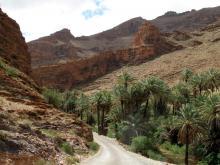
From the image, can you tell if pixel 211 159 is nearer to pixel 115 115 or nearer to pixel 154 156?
pixel 154 156

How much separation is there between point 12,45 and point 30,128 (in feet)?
97.6

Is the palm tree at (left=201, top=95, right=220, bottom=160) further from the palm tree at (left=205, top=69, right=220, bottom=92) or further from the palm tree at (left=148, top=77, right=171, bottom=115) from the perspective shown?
the palm tree at (left=205, top=69, right=220, bottom=92)

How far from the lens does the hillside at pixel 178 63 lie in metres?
133

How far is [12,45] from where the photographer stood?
56812 millimetres

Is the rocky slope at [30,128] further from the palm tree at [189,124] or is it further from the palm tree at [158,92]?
the palm tree at [158,92]

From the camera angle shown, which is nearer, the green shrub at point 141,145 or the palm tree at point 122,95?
the green shrub at point 141,145

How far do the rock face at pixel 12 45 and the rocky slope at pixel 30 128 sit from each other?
0.61m

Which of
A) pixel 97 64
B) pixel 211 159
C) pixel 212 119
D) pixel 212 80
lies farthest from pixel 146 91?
pixel 97 64

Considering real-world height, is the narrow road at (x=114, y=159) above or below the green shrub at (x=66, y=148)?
below

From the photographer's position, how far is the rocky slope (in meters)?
23.3

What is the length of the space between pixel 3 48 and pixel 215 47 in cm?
10355

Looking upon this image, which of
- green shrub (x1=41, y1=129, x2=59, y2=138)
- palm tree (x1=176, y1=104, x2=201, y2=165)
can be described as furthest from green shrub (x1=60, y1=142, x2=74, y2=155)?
palm tree (x1=176, y1=104, x2=201, y2=165)

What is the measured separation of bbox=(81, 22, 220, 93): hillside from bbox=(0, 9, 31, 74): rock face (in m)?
71.6

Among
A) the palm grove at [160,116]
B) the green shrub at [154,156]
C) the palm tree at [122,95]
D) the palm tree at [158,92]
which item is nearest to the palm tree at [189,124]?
the palm grove at [160,116]
